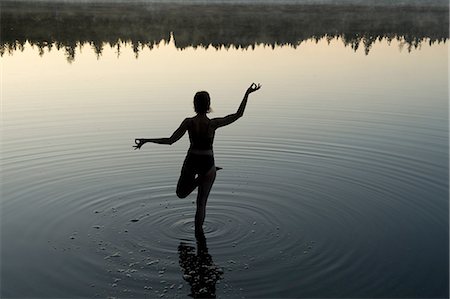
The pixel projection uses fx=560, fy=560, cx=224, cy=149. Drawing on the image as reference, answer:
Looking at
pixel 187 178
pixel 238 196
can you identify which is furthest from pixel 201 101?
pixel 238 196

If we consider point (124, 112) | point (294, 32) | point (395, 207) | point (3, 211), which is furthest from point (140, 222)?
point (294, 32)

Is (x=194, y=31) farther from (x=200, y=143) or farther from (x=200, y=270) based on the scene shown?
(x=200, y=270)

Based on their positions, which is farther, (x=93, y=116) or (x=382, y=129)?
(x=93, y=116)

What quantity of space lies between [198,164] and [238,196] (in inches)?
122

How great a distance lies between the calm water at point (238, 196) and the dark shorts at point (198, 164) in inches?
52.9

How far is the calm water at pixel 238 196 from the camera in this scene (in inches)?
377

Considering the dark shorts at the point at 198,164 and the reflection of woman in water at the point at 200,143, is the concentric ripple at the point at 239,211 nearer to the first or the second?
the reflection of woman in water at the point at 200,143

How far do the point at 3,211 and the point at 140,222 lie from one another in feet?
11.2

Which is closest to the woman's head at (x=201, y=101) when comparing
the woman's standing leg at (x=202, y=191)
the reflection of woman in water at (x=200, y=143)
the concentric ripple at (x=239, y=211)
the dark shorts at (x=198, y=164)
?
the reflection of woman in water at (x=200, y=143)

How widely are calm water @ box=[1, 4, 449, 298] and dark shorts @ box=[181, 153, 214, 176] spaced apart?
134 cm

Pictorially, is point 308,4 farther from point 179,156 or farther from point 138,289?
point 138,289

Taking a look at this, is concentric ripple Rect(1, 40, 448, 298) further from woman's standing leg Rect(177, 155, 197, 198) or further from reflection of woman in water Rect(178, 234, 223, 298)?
woman's standing leg Rect(177, 155, 197, 198)

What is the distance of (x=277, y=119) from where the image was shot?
23.1 meters

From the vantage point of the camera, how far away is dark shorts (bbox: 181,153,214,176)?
1069 centimetres
